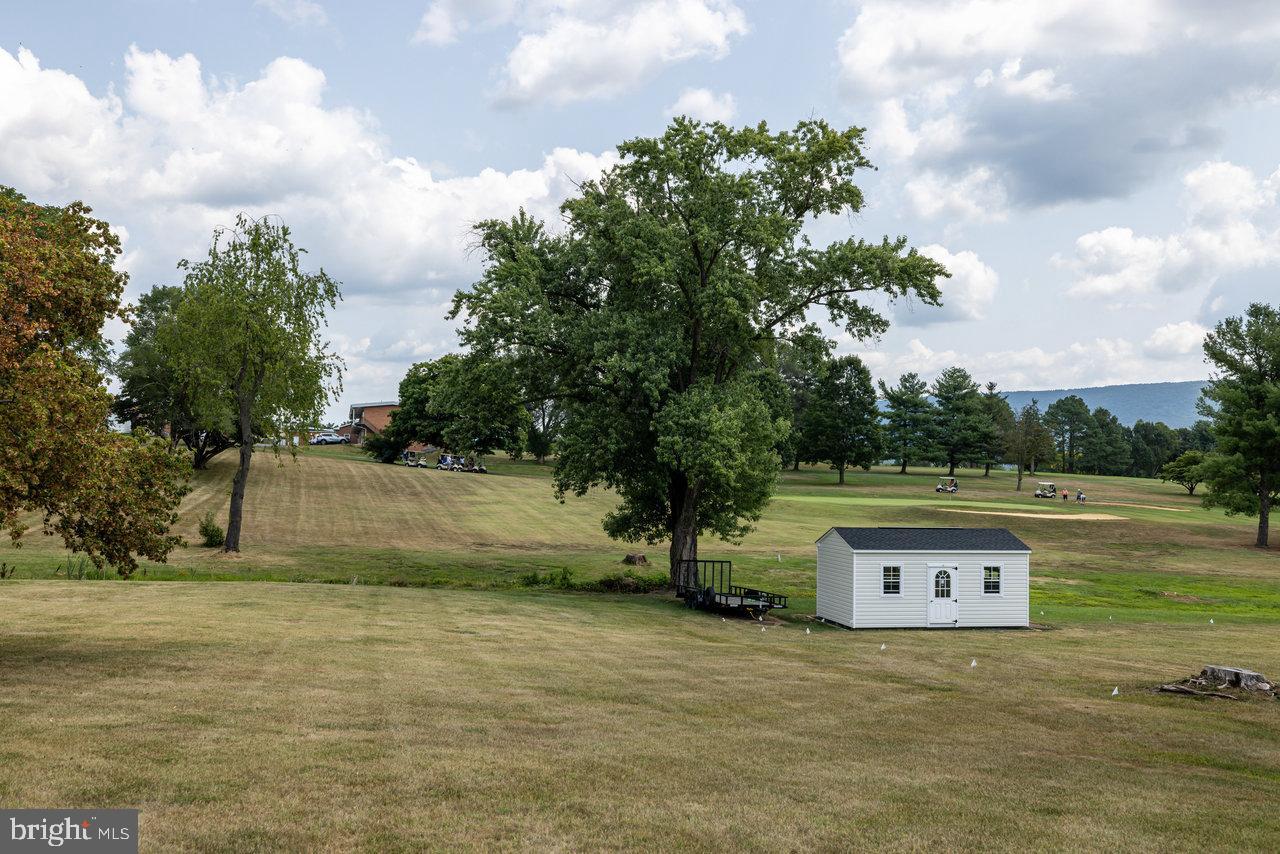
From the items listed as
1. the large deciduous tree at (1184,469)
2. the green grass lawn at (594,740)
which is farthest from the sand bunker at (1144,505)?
the green grass lawn at (594,740)

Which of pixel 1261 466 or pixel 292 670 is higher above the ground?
pixel 1261 466

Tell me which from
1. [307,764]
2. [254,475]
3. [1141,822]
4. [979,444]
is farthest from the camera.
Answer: [979,444]

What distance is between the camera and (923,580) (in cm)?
3381

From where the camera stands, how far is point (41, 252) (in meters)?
17.1

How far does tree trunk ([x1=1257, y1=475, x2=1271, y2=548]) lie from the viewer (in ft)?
218

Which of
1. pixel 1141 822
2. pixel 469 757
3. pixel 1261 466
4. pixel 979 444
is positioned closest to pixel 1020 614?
pixel 1141 822

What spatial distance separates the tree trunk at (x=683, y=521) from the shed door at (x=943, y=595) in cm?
1006

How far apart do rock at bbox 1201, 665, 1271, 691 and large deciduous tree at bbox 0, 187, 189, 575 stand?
22.1 m

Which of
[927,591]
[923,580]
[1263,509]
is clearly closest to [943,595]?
[927,591]

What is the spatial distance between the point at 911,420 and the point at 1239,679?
11134 cm

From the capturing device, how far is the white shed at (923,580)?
33.3 m

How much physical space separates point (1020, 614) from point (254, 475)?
6431cm

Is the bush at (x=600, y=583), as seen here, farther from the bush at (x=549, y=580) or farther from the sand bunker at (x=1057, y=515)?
the sand bunker at (x=1057, y=515)

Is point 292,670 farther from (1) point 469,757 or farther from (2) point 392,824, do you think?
(2) point 392,824
